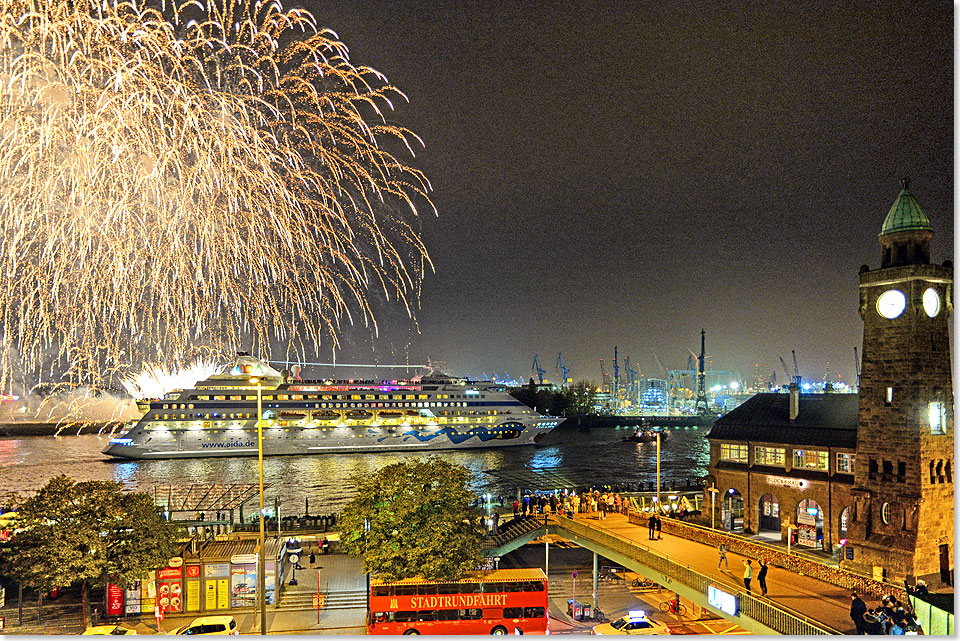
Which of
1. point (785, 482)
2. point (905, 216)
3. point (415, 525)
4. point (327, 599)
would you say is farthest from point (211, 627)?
point (905, 216)

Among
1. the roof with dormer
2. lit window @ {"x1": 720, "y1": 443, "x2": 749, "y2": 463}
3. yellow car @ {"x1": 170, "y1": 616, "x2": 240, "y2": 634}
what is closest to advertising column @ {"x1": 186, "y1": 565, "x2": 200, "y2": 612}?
yellow car @ {"x1": 170, "y1": 616, "x2": 240, "y2": 634}

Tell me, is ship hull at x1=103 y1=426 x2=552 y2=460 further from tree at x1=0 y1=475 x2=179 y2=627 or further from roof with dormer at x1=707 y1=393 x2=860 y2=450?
roof with dormer at x1=707 y1=393 x2=860 y2=450

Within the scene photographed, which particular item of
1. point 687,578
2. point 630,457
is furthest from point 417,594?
point 630,457

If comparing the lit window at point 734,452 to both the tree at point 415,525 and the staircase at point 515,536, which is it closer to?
the staircase at point 515,536

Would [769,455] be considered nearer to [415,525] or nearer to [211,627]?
[415,525]

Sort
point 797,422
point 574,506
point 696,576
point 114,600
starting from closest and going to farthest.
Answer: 1. point 696,576
2. point 114,600
3. point 797,422
4. point 574,506
